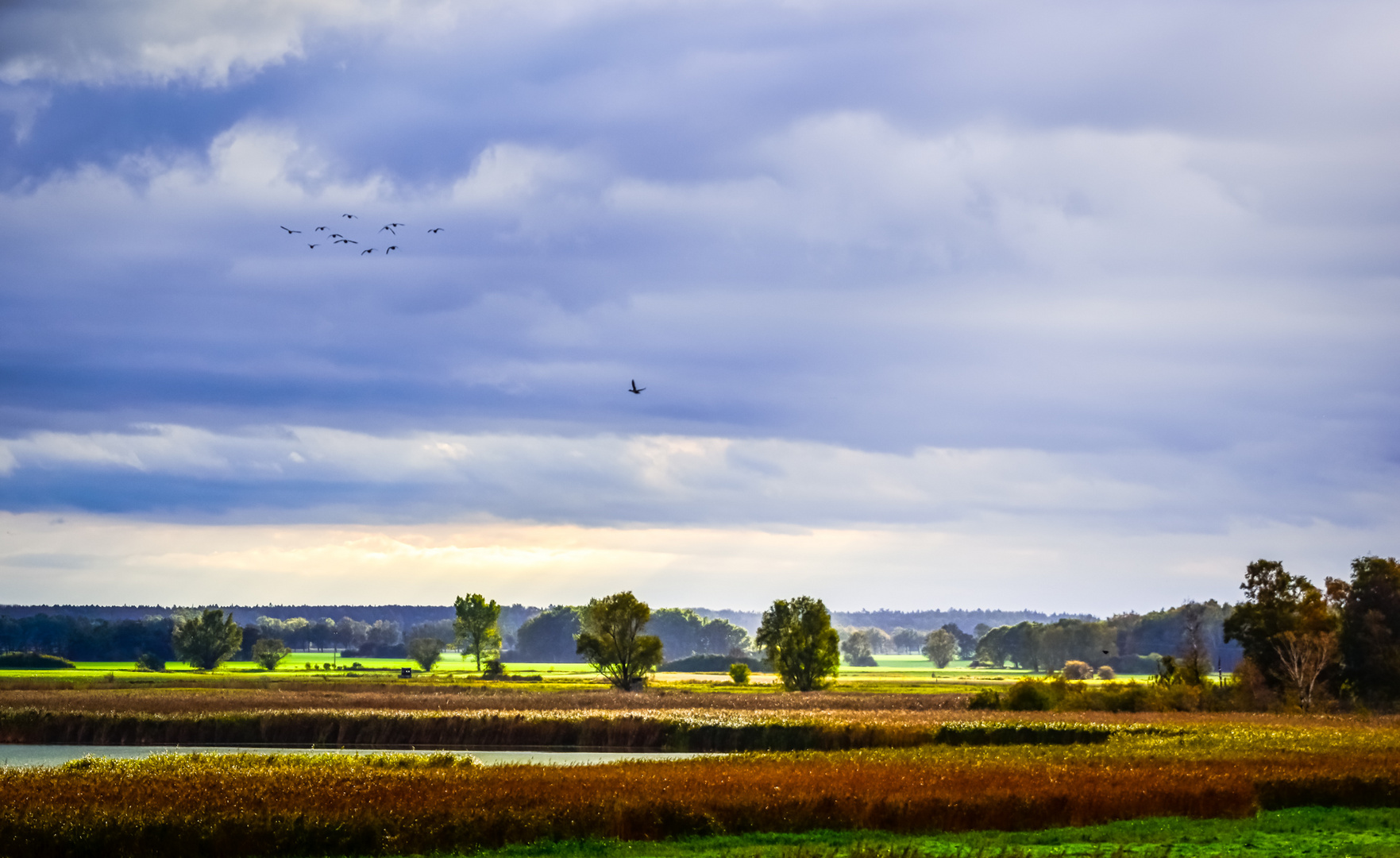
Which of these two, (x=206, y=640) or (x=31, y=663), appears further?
(x=206, y=640)

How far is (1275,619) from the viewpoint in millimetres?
88750

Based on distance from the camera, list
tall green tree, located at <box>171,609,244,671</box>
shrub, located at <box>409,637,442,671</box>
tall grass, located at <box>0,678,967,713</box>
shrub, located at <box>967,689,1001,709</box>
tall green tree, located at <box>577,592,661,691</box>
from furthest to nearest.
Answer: shrub, located at <box>409,637,442,671</box>
tall green tree, located at <box>171,609,244,671</box>
tall green tree, located at <box>577,592,661,691</box>
shrub, located at <box>967,689,1001,709</box>
tall grass, located at <box>0,678,967,713</box>

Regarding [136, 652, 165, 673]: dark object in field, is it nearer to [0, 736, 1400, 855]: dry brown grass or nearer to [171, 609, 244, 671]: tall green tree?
[171, 609, 244, 671]: tall green tree

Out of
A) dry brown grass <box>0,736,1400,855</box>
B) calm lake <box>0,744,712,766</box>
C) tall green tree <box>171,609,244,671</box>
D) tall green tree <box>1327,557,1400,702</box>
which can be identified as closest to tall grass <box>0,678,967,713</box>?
calm lake <box>0,744,712,766</box>

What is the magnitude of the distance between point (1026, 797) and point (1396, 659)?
62808 millimetres

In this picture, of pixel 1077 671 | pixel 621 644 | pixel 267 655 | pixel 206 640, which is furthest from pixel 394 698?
pixel 1077 671

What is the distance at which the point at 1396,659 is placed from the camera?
85.1 meters

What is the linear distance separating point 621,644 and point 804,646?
18.6 meters

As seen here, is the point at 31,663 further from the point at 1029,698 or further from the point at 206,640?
the point at 1029,698

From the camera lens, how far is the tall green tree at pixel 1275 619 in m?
87.6

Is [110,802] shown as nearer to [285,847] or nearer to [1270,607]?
[285,847]

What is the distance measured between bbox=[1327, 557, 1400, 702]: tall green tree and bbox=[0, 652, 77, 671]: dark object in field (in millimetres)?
146908

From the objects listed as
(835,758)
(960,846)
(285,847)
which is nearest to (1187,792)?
(960,846)

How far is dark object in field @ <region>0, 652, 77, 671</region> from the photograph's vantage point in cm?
15862
